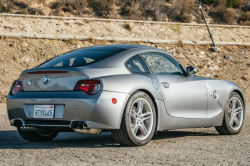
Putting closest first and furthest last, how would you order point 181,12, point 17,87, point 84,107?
1. point 84,107
2. point 17,87
3. point 181,12

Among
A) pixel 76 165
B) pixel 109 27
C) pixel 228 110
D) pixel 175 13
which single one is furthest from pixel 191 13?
pixel 76 165

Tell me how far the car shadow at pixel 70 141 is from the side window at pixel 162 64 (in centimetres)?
115

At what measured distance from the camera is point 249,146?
20.8ft

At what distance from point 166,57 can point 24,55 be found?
785 inches

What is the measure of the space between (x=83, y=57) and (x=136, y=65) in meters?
0.80

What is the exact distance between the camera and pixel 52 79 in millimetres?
6000

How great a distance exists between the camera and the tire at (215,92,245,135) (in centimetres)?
773

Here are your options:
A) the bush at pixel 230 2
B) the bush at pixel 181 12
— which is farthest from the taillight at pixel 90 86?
the bush at pixel 230 2

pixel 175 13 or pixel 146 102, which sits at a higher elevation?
pixel 146 102

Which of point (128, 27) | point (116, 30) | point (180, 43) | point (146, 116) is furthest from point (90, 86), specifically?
point (128, 27)

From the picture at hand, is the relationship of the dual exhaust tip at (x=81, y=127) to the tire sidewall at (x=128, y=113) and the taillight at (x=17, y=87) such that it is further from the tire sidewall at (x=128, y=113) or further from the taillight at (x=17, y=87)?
the taillight at (x=17, y=87)

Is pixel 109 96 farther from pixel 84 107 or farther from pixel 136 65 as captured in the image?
pixel 136 65

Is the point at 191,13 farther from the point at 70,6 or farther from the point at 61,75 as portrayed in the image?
the point at 61,75

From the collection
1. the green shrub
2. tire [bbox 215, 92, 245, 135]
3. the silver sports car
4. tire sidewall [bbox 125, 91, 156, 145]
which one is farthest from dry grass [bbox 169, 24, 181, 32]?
tire sidewall [bbox 125, 91, 156, 145]
